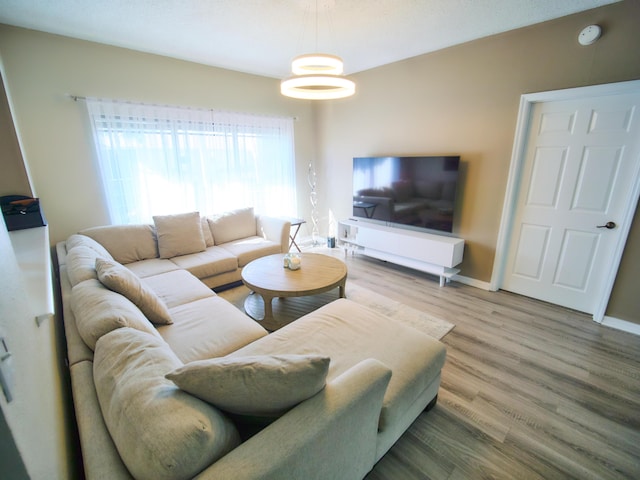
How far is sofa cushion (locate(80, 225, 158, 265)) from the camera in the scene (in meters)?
2.97

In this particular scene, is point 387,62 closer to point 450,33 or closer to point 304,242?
point 450,33

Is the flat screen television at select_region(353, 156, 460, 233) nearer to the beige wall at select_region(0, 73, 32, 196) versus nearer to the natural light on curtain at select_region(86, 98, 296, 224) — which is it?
the natural light on curtain at select_region(86, 98, 296, 224)

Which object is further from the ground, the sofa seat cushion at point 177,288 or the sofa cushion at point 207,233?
the sofa cushion at point 207,233

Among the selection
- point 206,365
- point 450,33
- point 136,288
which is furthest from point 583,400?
point 450,33

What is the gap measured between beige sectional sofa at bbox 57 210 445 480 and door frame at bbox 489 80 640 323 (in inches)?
82.4

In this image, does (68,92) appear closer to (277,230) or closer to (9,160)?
(9,160)

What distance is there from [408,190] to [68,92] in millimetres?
3938

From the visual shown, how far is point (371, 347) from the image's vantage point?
1629mm

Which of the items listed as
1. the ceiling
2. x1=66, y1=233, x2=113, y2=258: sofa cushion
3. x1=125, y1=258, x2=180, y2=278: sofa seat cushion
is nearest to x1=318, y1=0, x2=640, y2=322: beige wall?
the ceiling

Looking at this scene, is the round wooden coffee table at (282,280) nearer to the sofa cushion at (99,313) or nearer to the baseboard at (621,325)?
the sofa cushion at (99,313)

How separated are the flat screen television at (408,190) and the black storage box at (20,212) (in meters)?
3.62

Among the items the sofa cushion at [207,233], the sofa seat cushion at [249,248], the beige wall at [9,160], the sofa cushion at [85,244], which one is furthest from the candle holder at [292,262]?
the beige wall at [9,160]

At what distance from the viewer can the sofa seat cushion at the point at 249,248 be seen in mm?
3393

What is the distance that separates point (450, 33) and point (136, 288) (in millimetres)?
3640
